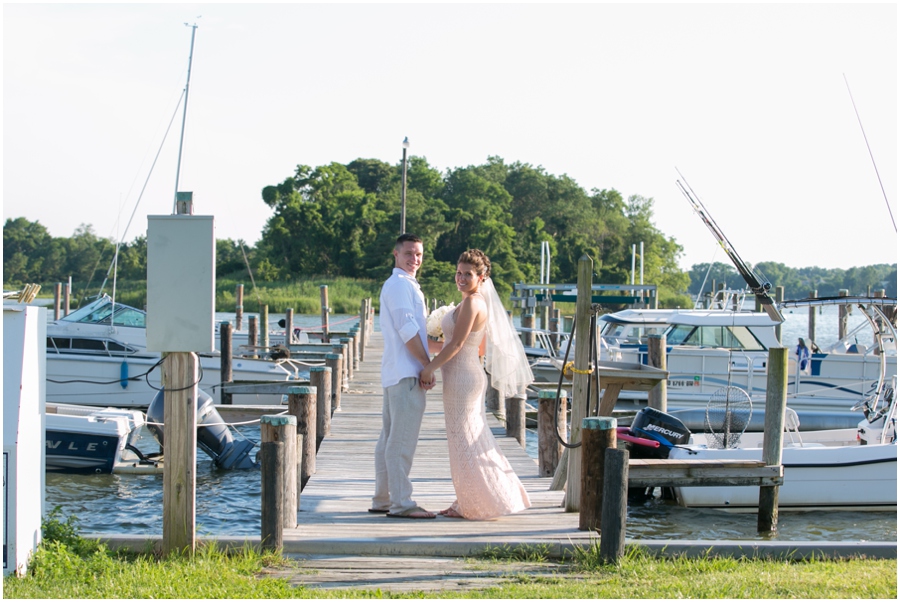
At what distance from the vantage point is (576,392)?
269 inches

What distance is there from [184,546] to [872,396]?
1027 cm

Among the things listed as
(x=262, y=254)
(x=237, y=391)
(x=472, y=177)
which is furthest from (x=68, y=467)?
(x=472, y=177)

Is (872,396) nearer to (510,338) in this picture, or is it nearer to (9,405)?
(510,338)

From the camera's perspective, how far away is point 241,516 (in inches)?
464

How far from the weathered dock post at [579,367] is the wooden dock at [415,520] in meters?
0.17

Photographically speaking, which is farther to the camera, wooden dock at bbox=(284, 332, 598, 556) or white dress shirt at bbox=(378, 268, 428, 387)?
white dress shirt at bbox=(378, 268, 428, 387)

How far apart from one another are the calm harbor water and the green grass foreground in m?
4.88

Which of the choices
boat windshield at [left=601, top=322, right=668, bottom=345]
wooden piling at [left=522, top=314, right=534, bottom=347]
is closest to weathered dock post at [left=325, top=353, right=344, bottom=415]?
boat windshield at [left=601, top=322, right=668, bottom=345]

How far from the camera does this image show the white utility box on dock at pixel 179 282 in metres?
5.41

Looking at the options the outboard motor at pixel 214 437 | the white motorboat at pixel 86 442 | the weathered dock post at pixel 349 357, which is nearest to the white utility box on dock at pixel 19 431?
the outboard motor at pixel 214 437

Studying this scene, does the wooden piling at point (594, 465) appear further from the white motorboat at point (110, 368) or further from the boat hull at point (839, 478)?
the white motorboat at point (110, 368)

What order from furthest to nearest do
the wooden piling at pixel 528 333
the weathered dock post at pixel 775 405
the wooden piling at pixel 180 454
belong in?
1. the wooden piling at pixel 528 333
2. the weathered dock post at pixel 775 405
3. the wooden piling at pixel 180 454

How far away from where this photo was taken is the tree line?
238 ft

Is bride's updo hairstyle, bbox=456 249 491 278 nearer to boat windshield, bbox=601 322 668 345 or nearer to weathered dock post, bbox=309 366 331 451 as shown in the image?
weathered dock post, bbox=309 366 331 451
